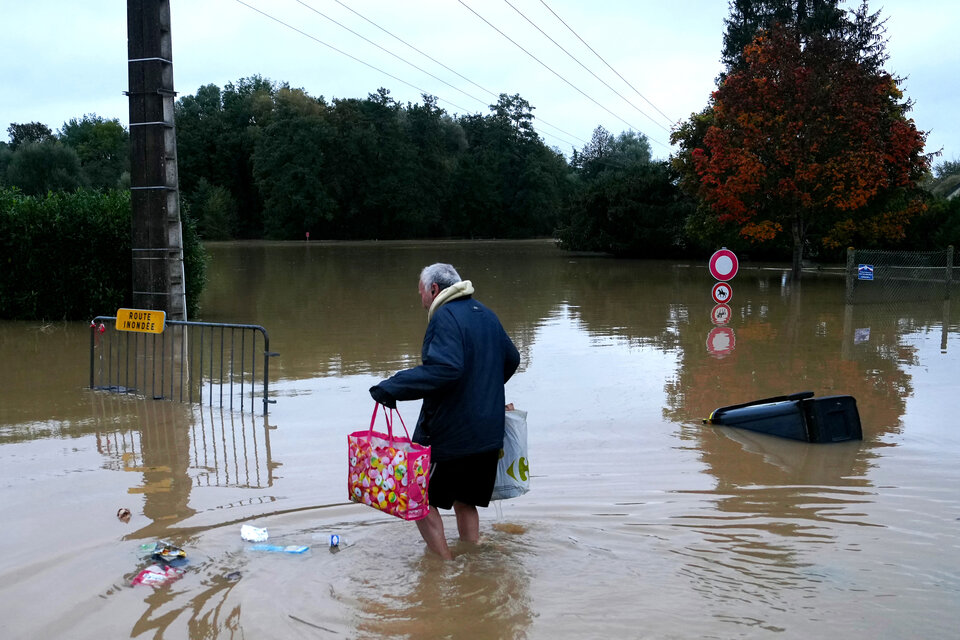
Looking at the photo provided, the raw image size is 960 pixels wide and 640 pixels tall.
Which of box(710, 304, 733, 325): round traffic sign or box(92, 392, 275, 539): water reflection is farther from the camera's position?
box(710, 304, 733, 325): round traffic sign

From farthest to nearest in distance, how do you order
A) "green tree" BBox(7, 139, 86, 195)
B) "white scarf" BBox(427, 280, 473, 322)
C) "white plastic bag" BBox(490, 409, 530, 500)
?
"green tree" BBox(7, 139, 86, 195)
"white plastic bag" BBox(490, 409, 530, 500)
"white scarf" BBox(427, 280, 473, 322)

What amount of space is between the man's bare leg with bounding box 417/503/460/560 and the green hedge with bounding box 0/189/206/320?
12.9m

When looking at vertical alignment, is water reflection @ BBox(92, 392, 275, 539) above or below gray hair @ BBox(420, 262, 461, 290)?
below

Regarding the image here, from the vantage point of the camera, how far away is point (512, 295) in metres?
25.1

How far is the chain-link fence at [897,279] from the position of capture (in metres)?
23.4

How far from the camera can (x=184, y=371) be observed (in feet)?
37.5

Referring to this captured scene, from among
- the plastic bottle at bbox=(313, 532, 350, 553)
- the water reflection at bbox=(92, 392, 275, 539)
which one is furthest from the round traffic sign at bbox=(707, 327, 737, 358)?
the plastic bottle at bbox=(313, 532, 350, 553)

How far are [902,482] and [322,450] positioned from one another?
15.6ft

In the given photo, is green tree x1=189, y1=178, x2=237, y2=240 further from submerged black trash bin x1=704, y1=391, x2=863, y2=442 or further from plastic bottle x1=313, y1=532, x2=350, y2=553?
plastic bottle x1=313, y1=532, x2=350, y2=553

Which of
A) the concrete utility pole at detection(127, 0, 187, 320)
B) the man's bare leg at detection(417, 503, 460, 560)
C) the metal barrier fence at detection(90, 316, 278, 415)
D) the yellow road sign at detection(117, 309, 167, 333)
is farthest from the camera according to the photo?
the concrete utility pole at detection(127, 0, 187, 320)

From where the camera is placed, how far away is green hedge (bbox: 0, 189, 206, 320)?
53.5ft

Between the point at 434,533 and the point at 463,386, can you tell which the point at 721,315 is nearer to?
the point at 434,533

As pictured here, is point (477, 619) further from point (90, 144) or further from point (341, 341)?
point (90, 144)

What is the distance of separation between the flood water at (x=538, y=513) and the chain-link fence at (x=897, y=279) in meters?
10.8
